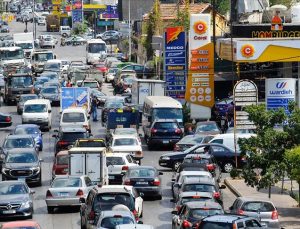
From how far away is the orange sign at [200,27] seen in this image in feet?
238

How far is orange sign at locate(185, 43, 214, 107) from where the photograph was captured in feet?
232

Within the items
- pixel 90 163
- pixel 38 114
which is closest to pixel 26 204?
pixel 90 163

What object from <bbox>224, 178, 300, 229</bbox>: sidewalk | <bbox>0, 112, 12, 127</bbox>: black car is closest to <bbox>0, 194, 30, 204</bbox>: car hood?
<bbox>224, 178, 300, 229</bbox>: sidewalk

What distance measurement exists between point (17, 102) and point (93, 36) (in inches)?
3400

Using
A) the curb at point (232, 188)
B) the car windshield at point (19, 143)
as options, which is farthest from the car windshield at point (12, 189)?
the car windshield at point (19, 143)

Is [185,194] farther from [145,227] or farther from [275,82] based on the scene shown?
[275,82]

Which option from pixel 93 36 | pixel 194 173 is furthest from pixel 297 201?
pixel 93 36

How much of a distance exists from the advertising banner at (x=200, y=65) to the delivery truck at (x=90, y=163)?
24.7 metres

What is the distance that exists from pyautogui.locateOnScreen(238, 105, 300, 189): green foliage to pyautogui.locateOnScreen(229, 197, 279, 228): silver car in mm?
5679

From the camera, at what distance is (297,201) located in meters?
44.8

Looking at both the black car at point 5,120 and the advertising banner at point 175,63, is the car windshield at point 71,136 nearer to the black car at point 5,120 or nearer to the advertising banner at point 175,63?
the black car at point 5,120

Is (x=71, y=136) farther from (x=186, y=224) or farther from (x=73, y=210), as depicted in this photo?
(x=186, y=224)

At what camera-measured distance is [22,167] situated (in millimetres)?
49750

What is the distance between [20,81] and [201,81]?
16686mm
